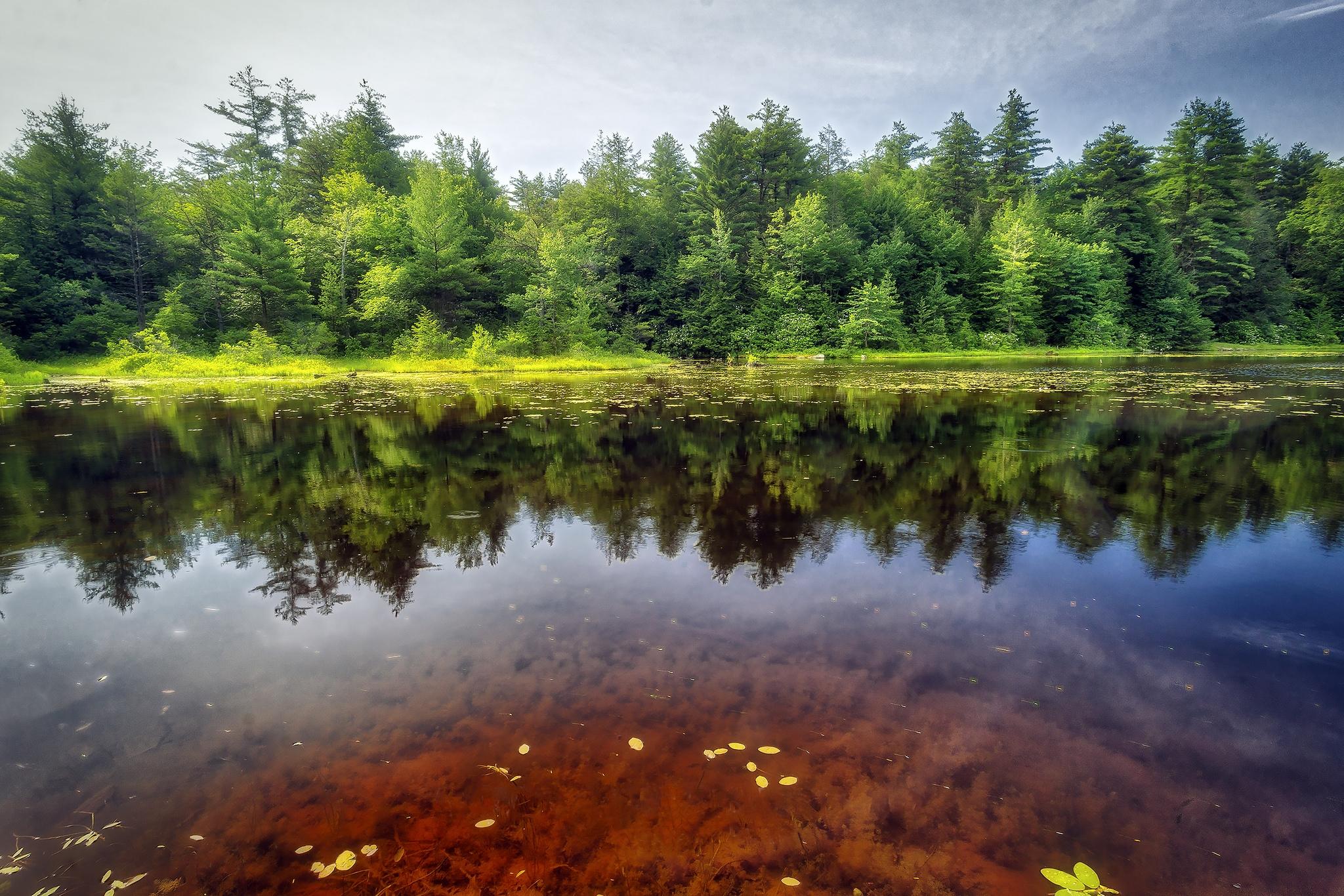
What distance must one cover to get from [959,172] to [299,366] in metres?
52.8

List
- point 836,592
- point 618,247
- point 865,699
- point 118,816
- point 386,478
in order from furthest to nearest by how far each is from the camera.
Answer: point 618,247 → point 386,478 → point 836,592 → point 865,699 → point 118,816

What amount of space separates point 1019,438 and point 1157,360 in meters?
33.0

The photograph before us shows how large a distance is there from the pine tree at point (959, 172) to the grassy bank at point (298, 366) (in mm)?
35180

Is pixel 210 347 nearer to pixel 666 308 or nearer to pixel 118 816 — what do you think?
pixel 666 308

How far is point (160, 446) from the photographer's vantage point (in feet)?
35.9

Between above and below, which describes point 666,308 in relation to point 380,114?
below

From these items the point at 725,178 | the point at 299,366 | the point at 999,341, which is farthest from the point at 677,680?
the point at 999,341

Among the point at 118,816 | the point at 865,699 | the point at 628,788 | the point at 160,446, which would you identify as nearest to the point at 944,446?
the point at 865,699

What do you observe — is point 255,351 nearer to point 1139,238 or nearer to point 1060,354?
point 1060,354

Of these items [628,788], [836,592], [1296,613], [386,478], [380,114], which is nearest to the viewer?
[628,788]

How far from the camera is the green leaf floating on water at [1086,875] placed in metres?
2.27

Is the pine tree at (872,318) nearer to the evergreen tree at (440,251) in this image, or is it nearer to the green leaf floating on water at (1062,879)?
the evergreen tree at (440,251)

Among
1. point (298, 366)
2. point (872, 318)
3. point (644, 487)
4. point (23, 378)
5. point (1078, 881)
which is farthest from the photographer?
point (872, 318)

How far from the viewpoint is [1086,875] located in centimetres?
230
